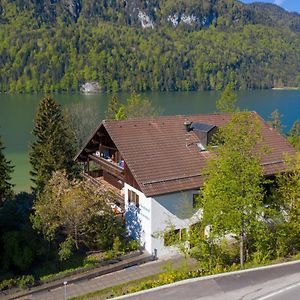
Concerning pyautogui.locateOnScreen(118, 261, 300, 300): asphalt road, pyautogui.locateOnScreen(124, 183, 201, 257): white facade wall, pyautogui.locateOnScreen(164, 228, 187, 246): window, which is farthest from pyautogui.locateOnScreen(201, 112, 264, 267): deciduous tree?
pyautogui.locateOnScreen(124, 183, 201, 257): white facade wall

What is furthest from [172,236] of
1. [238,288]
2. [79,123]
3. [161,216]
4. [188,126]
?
[79,123]

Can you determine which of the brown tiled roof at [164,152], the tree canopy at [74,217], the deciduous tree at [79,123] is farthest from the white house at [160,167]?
the deciduous tree at [79,123]

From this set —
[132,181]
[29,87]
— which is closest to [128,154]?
[132,181]

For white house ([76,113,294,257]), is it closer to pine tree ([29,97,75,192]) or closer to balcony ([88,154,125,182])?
balcony ([88,154,125,182])

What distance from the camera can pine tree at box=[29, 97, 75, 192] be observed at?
2748 cm

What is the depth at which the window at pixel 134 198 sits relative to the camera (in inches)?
849

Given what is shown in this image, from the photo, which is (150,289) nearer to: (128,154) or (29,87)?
(128,154)

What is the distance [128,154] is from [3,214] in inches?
315

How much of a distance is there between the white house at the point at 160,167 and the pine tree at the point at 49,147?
3612mm

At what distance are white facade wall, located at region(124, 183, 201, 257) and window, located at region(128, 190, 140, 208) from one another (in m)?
0.26

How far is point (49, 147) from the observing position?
2750 cm

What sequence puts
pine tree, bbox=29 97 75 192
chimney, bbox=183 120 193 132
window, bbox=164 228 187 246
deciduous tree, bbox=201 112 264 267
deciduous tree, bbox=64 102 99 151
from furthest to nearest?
deciduous tree, bbox=64 102 99 151
pine tree, bbox=29 97 75 192
chimney, bbox=183 120 193 132
window, bbox=164 228 187 246
deciduous tree, bbox=201 112 264 267

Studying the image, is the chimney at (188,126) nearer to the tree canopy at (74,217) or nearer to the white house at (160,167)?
the white house at (160,167)

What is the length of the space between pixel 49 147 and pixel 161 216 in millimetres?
10659
